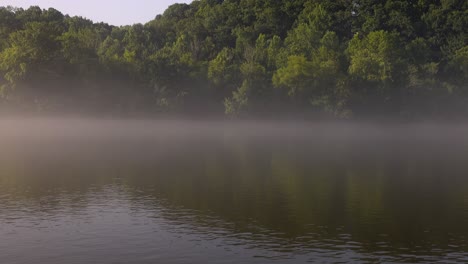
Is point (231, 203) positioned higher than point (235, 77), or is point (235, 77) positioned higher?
point (235, 77)

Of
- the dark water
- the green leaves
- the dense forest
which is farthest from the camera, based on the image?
the green leaves

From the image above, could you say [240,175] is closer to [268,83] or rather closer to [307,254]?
[307,254]

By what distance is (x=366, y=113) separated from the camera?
171 m

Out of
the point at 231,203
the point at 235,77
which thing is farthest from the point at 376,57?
the point at 231,203

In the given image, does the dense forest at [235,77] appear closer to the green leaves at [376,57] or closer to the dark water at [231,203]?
the green leaves at [376,57]

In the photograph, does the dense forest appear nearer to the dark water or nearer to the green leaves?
the green leaves

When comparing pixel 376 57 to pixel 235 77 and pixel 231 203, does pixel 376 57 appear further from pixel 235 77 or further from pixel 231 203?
pixel 231 203

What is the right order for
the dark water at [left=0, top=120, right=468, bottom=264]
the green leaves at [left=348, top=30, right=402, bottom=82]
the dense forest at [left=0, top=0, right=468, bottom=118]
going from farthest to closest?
the green leaves at [left=348, top=30, right=402, bottom=82] < the dense forest at [left=0, top=0, right=468, bottom=118] < the dark water at [left=0, top=120, right=468, bottom=264]

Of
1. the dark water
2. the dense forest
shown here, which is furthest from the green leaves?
the dark water

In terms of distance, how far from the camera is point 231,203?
52500 mm

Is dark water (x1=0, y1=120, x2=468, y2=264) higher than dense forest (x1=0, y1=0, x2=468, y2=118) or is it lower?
lower

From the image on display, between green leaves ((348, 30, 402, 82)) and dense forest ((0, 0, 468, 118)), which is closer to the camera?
dense forest ((0, 0, 468, 118))

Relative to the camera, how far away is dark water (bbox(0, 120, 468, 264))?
37.4 meters

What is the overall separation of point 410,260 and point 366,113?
138 m
